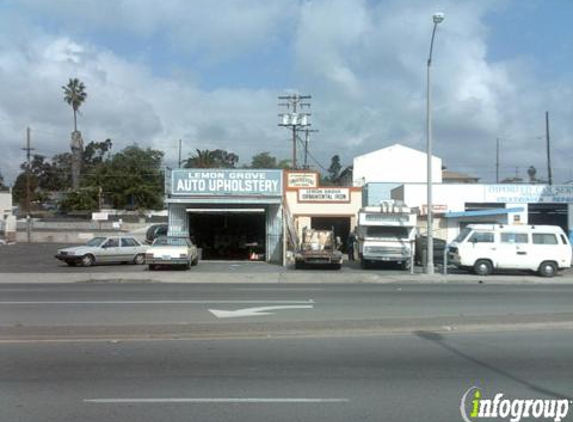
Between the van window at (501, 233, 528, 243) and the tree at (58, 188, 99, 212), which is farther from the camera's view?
the tree at (58, 188, 99, 212)

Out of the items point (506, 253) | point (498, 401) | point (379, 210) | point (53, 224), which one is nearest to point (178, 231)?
point (379, 210)

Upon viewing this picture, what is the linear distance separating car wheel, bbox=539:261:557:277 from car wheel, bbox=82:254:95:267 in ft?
64.6

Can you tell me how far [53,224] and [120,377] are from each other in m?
75.4

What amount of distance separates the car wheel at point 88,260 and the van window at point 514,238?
716 inches

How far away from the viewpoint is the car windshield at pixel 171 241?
28831 mm

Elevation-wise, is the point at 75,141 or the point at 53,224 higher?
the point at 75,141

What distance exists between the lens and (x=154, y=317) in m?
12.9

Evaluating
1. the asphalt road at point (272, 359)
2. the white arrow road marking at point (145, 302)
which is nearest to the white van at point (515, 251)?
the asphalt road at point (272, 359)

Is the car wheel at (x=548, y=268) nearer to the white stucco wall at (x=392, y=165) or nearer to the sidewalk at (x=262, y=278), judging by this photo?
the sidewalk at (x=262, y=278)

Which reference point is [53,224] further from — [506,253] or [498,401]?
[498,401]

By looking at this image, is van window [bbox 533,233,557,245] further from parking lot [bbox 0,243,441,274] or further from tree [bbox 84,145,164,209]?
tree [bbox 84,145,164,209]

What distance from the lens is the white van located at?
27.1m

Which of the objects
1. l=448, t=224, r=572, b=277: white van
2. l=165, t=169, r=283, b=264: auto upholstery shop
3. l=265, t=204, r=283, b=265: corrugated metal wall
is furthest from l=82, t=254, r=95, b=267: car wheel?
l=448, t=224, r=572, b=277: white van

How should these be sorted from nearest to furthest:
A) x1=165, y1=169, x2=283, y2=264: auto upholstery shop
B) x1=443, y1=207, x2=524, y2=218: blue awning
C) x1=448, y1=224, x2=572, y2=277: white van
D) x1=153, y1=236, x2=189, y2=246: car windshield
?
x1=448, y1=224, x2=572, y2=277: white van → x1=153, y1=236, x2=189, y2=246: car windshield → x1=165, y1=169, x2=283, y2=264: auto upholstery shop → x1=443, y1=207, x2=524, y2=218: blue awning
